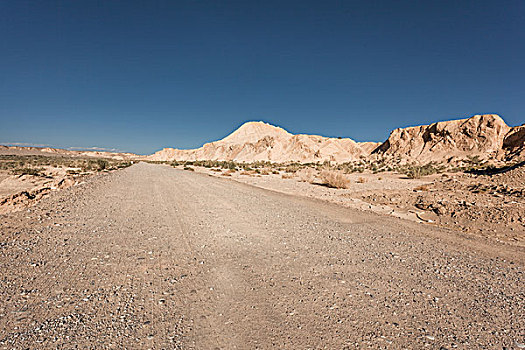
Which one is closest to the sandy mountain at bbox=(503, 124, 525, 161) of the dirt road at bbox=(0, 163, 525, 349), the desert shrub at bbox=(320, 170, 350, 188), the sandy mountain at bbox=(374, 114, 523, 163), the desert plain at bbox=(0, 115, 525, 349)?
the sandy mountain at bbox=(374, 114, 523, 163)

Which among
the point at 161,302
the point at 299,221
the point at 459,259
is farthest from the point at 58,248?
the point at 459,259

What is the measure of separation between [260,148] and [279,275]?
277ft

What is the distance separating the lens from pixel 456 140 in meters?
48.7

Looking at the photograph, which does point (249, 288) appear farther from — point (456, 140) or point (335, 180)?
point (456, 140)

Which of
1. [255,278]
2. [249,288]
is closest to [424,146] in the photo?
[255,278]

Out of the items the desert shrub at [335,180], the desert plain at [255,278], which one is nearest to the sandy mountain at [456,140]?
the desert shrub at [335,180]

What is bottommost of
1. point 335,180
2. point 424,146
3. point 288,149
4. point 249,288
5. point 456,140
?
point 249,288

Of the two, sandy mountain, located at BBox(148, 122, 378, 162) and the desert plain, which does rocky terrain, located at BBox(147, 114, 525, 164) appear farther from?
the desert plain

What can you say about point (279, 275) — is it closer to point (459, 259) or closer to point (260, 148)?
point (459, 259)

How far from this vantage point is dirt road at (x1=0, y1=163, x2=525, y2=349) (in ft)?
8.02

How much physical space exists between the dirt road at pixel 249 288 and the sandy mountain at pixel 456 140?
167 ft

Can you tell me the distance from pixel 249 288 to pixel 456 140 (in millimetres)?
61154

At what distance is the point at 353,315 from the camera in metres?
2.81

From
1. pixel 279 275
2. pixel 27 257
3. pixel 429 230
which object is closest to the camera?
pixel 279 275
